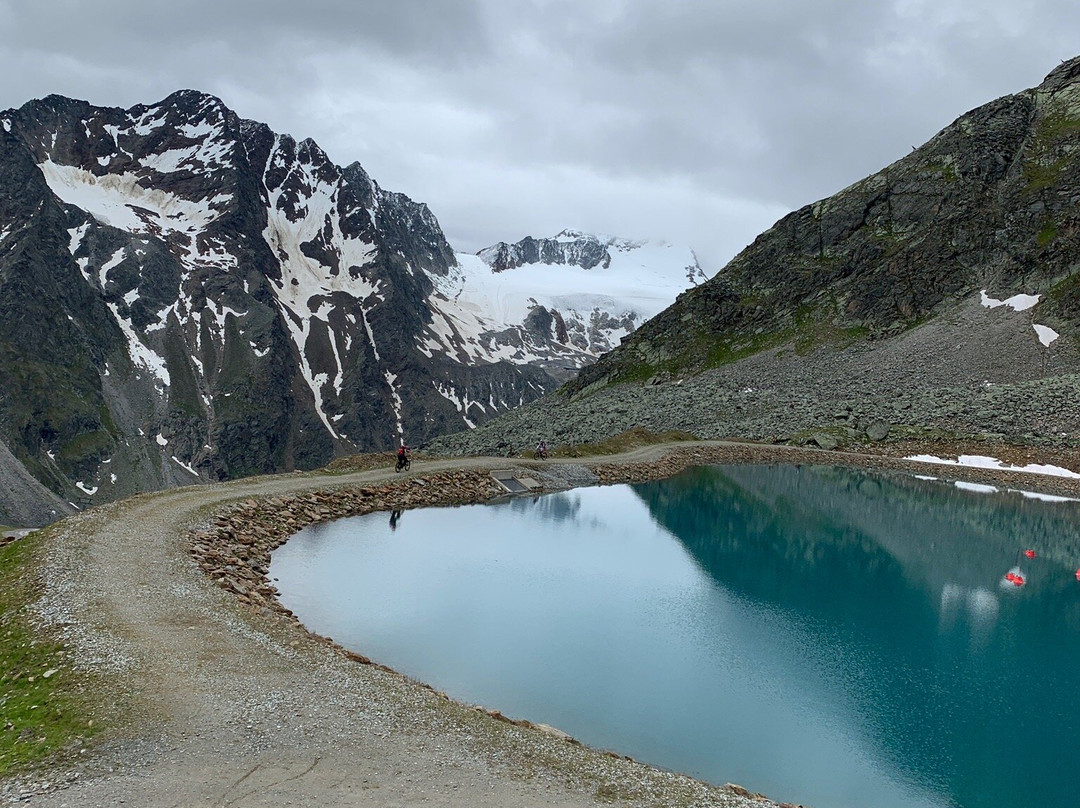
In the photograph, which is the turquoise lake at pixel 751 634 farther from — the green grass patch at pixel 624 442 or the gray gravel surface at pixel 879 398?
the gray gravel surface at pixel 879 398

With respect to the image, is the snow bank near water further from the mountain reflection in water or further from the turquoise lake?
the turquoise lake

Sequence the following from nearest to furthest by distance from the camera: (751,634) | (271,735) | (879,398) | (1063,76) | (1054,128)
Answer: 1. (271,735)
2. (751,634)
3. (879,398)
4. (1054,128)
5. (1063,76)

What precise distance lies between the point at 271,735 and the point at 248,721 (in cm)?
81

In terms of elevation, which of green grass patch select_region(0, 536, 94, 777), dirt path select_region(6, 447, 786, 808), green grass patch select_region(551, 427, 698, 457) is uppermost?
green grass patch select_region(551, 427, 698, 457)

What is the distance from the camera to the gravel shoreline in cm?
1305

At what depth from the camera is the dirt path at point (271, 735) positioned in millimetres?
12938

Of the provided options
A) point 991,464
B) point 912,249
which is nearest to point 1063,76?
point 912,249

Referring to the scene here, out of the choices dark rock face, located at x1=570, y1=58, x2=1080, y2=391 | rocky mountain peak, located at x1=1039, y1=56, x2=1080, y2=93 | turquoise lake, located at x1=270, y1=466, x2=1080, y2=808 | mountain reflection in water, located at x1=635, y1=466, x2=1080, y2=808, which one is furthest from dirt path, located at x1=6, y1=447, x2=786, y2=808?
rocky mountain peak, located at x1=1039, y1=56, x2=1080, y2=93

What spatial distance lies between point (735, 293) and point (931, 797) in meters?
128

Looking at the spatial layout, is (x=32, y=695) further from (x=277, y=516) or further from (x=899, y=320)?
(x=899, y=320)

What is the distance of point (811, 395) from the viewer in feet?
322

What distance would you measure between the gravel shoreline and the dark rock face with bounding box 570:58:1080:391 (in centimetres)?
11231

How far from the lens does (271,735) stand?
1499cm

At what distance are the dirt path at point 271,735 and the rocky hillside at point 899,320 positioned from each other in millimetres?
60580
